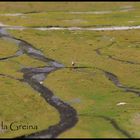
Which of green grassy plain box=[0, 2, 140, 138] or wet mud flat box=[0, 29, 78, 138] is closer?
wet mud flat box=[0, 29, 78, 138]

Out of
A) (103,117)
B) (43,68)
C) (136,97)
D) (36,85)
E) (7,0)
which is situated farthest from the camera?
(7,0)

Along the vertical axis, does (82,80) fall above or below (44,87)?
below

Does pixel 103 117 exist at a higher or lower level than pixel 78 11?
higher

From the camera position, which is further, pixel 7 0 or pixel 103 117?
pixel 7 0

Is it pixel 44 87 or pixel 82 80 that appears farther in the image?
pixel 82 80

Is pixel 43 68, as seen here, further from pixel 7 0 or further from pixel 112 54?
pixel 7 0

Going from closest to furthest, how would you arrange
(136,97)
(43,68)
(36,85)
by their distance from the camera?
(136,97), (36,85), (43,68)

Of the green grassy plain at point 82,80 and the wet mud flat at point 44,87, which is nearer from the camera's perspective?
the wet mud flat at point 44,87

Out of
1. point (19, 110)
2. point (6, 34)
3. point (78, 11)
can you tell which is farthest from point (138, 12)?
point (19, 110)
